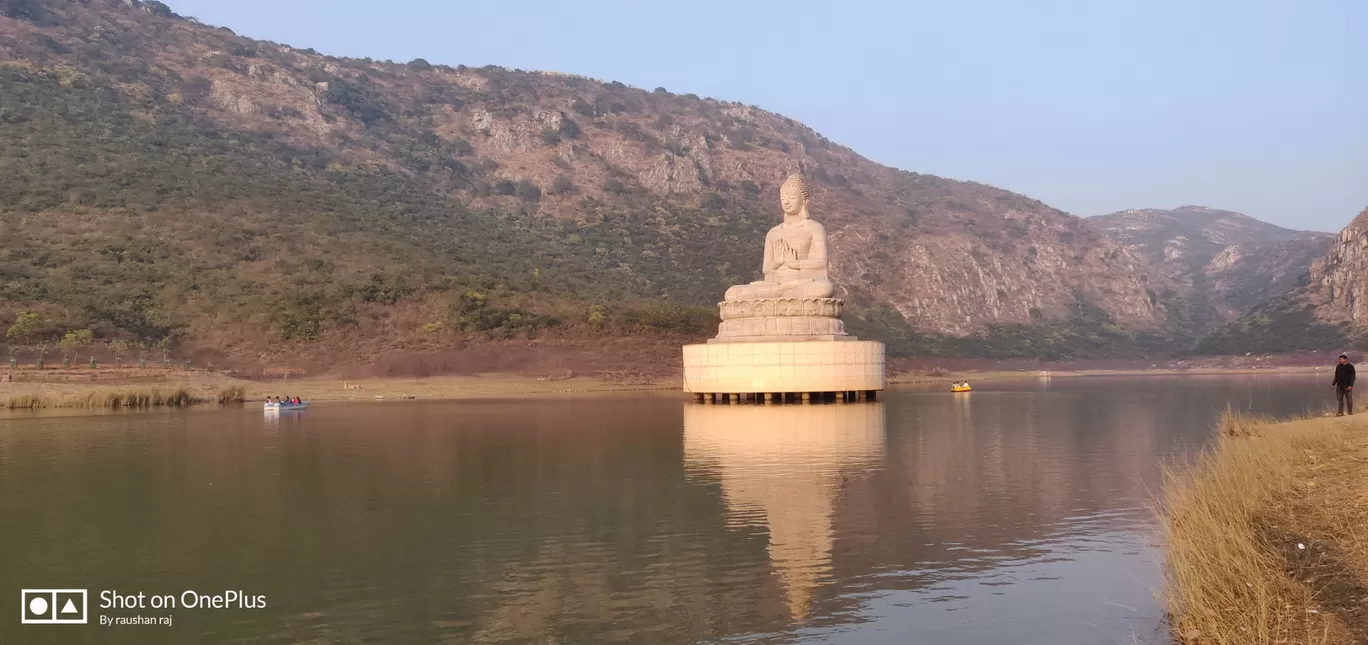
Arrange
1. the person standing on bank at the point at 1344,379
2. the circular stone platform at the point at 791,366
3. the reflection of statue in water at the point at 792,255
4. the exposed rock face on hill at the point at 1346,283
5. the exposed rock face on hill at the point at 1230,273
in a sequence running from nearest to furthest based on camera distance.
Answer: the person standing on bank at the point at 1344,379 < the circular stone platform at the point at 791,366 < the reflection of statue in water at the point at 792,255 < the exposed rock face on hill at the point at 1346,283 < the exposed rock face on hill at the point at 1230,273

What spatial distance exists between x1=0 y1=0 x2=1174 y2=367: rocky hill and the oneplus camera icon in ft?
164

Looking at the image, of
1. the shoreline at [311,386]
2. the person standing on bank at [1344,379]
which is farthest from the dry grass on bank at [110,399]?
the person standing on bank at [1344,379]

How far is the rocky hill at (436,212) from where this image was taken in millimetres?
63500

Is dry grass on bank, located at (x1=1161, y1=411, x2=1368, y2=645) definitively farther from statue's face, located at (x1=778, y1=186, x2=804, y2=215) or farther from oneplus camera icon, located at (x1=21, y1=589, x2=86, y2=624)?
statue's face, located at (x1=778, y1=186, x2=804, y2=215)

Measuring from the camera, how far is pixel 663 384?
58.4 m

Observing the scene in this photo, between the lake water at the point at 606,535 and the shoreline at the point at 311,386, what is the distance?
18493mm

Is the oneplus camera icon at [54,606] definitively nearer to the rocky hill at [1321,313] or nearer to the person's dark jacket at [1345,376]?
the person's dark jacket at [1345,376]

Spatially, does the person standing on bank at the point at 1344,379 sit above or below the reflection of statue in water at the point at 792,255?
below

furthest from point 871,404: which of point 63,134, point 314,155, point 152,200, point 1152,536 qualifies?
point 314,155

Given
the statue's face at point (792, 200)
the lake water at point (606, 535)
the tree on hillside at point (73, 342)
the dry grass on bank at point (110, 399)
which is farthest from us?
the tree on hillside at point (73, 342)

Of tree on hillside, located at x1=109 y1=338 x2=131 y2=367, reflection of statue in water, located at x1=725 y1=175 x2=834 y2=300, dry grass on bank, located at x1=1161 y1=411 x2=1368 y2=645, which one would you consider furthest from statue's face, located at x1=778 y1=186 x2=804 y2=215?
dry grass on bank, located at x1=1161 y1=411 x2=1368 y2=645

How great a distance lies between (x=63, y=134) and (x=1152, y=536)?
274 ft

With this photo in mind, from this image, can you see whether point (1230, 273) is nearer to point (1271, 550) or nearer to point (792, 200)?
point (792, 200)

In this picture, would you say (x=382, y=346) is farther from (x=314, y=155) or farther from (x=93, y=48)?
(x=93, y=48)
